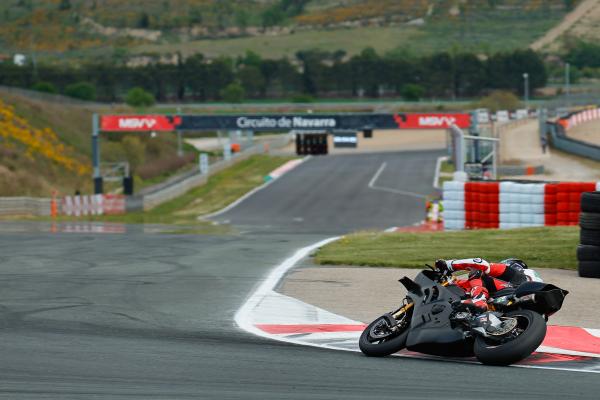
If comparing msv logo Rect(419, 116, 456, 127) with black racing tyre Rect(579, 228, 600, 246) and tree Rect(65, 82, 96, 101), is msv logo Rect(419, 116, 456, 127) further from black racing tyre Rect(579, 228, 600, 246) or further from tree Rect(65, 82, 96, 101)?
tree Rect(65, 82, 96, 101)

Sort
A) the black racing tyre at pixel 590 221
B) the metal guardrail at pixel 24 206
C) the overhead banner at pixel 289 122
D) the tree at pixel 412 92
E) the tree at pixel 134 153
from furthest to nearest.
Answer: the tree at pixel 412 92 → the tree at pixel 134 153 → the overhead banner at pixel 289 122 → the metal guardrail at pixel 24 206 → the black racing tyre at pixel 590 221

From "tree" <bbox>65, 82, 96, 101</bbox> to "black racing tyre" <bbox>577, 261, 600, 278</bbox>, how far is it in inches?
5228

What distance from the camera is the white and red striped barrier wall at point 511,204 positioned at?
26141 millimetres

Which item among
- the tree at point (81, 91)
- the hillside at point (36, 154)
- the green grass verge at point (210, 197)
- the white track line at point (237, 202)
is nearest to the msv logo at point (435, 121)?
the white track line at point (237, 202)

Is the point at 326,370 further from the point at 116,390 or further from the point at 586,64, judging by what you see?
the point at 586,64

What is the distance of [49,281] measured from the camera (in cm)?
1792

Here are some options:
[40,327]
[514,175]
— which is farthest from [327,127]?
[40,327]

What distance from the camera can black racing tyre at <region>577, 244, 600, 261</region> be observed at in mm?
16547

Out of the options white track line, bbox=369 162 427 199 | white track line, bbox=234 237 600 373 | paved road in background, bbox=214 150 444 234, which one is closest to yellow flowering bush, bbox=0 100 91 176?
paved road in background, bbox=214 150 444 234

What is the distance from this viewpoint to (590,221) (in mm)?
15984

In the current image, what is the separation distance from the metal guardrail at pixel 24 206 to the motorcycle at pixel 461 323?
121 feet

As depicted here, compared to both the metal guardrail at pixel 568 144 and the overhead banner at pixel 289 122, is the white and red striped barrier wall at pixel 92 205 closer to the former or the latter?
the overhead banner at pixel 289 122

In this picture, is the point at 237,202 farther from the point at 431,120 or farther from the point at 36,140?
the point at 36,140

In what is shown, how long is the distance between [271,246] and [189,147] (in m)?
75.9
